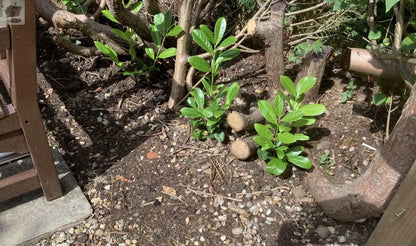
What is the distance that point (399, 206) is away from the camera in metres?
1.18

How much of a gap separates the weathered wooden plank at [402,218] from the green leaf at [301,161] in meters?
1.03

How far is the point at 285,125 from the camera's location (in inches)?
93.4

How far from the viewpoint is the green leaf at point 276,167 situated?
2.33 metres

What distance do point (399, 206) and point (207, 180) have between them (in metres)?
1.45

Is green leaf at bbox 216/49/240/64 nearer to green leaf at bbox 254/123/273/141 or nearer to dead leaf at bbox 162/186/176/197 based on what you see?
green leaf at bbox 254/123/273/141

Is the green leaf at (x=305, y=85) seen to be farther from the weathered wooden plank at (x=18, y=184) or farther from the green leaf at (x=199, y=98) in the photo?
the weathered wooden plank at (x=18, y=184)

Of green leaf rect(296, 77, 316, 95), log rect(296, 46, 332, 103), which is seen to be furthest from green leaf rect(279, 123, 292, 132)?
log rect(296, 46, 332, 103)

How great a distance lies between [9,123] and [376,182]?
1851 millimetres

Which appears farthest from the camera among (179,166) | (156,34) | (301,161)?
(156,34)

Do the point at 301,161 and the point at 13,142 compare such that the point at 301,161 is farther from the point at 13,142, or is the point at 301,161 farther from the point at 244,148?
the point at 13,142

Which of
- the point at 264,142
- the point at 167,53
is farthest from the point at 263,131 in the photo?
the point at 167,53

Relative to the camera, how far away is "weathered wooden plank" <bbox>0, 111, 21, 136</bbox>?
189 cm

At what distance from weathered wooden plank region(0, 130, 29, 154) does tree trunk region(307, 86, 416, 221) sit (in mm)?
1652

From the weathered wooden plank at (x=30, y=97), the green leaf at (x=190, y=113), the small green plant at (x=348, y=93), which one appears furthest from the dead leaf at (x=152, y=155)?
the small green plant at (x=348, y=93)
